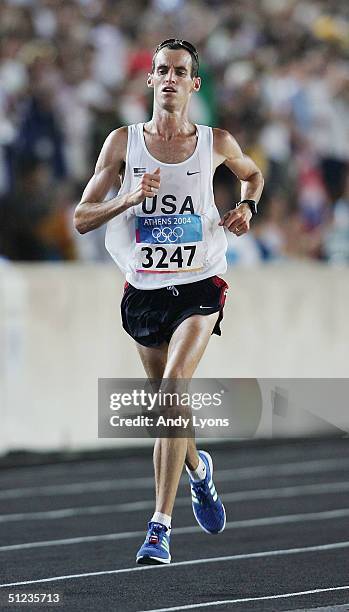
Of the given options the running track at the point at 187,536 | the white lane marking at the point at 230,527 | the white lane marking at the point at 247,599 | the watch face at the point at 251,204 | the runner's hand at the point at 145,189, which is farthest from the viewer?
the white lane marking at the point at 230,527

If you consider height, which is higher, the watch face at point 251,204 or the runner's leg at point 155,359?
the watch face at point 251,204

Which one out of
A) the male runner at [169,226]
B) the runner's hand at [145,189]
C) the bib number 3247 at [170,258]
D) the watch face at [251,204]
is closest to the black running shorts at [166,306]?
the male runner at [169,226]

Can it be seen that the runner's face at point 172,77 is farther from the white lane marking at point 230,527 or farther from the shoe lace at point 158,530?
the white lane marking at point 230,527

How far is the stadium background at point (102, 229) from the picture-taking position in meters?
14.1

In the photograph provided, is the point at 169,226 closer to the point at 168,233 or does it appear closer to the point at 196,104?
the point at 168,233

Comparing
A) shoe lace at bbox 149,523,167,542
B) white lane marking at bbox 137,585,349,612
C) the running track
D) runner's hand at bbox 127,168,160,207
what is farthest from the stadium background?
white lane marking at bbox 137,585,349,612

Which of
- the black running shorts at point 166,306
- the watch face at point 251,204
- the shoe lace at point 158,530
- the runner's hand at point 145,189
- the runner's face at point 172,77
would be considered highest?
the runner's face at point 172,77

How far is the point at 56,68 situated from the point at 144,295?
25.5ft

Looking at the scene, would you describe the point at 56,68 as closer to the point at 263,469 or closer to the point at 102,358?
the point at 102,358

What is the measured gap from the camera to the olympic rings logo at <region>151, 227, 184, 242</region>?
762 cm

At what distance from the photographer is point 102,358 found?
14.5 metres

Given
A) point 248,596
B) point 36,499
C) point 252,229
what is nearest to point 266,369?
point 252,229

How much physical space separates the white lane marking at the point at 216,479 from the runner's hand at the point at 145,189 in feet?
17.3

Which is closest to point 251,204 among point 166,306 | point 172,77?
point 166,306
